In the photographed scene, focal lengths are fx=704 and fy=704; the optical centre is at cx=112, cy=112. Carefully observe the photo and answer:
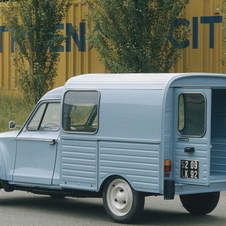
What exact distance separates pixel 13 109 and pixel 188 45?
20.4 ft

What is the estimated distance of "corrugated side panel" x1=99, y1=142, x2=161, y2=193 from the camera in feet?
28.2

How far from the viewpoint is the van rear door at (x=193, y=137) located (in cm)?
864

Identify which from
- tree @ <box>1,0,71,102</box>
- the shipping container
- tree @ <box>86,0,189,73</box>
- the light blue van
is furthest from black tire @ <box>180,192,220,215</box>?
tree @ <box>1,0,71,102</box>

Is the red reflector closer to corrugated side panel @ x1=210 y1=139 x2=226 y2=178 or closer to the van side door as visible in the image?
corrugated side panel @ x1=210 y1=139 x2=226 y2=178

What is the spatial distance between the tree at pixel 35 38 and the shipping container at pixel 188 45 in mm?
958

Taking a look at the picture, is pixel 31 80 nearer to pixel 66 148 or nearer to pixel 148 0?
pixel 148 0

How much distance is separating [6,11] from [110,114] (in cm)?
1503

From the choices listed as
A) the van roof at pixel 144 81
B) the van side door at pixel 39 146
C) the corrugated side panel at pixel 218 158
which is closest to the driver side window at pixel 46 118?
the van side door at pixel 39 146

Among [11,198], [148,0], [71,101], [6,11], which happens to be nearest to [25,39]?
[6,11]

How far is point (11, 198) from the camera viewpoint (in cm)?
1134

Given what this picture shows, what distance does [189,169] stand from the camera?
873cm

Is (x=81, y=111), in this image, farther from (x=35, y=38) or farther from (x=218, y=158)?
(x=35, y=38)

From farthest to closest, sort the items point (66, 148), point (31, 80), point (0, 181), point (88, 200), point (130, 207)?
point (31, 80) → point (88, 200) → point (0, 181) → point (66, 148) → point (130, 207)

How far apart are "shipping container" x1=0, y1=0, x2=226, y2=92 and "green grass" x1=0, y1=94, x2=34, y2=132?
1.09 meters
